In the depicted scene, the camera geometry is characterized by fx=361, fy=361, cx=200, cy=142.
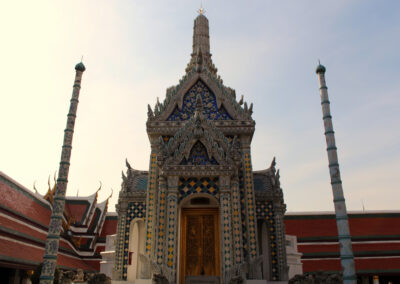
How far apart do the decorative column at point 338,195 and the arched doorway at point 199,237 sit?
4.78 meters

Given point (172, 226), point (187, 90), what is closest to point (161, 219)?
point (172, 226)

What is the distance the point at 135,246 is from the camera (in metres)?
17.0

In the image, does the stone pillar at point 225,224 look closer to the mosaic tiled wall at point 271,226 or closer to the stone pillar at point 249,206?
the stone pillar at point 249,206

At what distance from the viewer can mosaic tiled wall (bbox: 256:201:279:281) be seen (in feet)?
48.6

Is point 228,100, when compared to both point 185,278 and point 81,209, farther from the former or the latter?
point 81,209

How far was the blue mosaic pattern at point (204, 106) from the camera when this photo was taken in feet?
48.5

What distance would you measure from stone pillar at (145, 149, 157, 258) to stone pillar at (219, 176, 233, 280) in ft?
7.85

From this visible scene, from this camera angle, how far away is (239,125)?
14.4m

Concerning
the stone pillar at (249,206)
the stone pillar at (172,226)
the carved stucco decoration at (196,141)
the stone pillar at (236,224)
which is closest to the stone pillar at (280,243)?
the stone pillar at (249,206)

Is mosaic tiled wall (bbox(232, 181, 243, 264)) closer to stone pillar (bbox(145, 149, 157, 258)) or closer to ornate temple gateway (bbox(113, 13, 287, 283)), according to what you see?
ornate temple gateway (bbox(113, 13, 287, 283))

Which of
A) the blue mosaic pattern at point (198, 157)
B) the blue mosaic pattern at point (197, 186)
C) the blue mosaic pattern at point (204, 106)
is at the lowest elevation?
the blue mosaic pattern at point (197, 186)

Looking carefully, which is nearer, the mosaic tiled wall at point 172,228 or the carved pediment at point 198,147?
the mosaic tiled wall at point 172,228

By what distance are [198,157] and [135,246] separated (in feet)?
22.3

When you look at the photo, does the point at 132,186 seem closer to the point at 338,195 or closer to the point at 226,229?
the point at 226,229
